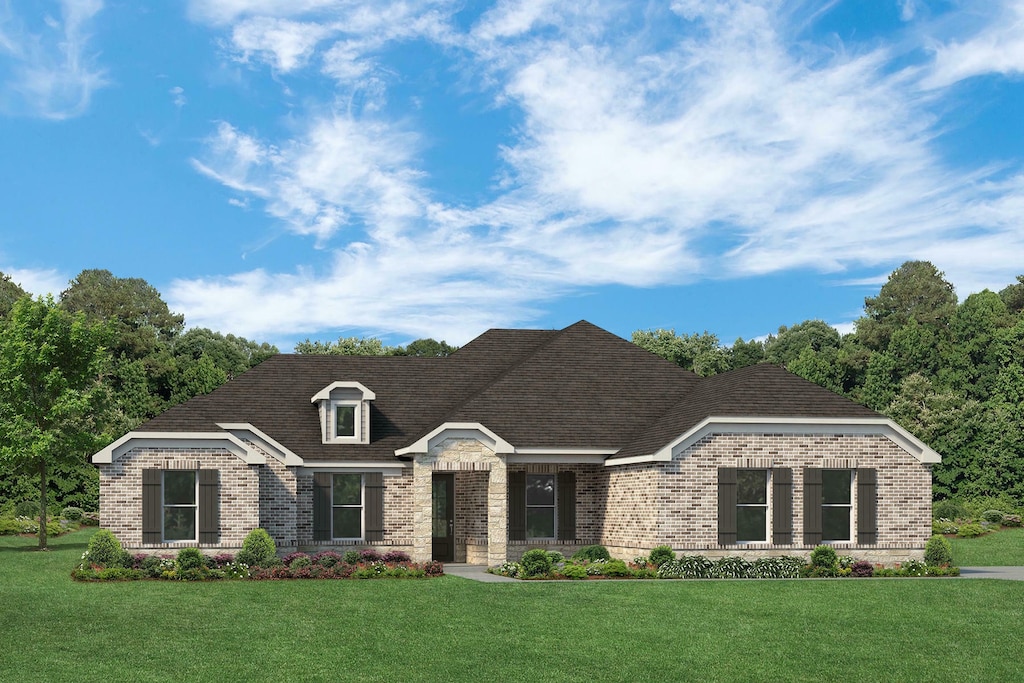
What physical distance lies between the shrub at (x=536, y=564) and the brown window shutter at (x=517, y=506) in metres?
4.77

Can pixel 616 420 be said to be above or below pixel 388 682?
above

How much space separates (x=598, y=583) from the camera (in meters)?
25.2

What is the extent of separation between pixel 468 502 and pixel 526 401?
134 inches

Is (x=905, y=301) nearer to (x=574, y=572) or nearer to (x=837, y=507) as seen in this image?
(x=837, y=507)

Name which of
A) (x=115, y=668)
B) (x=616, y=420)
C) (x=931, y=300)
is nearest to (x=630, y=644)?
(x=115, y=668)

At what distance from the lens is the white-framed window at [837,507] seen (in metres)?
29.2

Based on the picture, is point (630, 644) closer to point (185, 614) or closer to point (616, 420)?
point (185, 614)

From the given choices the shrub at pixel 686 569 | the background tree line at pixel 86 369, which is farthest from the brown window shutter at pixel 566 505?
the background tree line at pixel 86 369

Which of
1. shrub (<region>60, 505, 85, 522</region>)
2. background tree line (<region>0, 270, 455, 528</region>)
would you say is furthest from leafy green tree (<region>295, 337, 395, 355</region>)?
shrub (<region>60, 505, 85, 522</region>)

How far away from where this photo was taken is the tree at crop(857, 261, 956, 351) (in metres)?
78.4

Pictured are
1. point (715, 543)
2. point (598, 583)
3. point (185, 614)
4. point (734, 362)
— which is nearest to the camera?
point (185, 614)

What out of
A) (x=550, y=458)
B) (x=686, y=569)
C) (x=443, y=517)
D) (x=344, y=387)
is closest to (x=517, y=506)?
(x=550, y=458)

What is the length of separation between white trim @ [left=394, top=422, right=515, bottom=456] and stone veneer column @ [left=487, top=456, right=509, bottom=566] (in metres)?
0.38

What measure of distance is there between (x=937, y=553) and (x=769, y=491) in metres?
4.60
